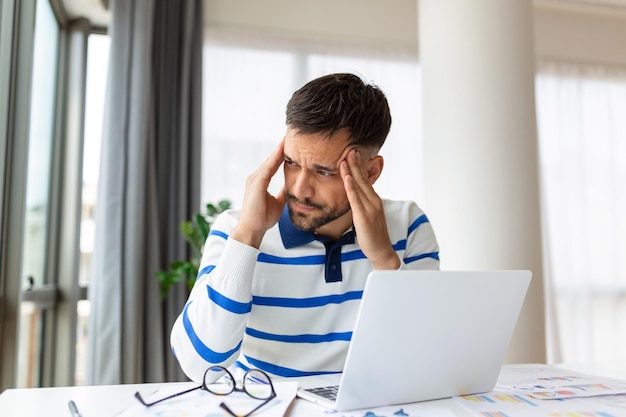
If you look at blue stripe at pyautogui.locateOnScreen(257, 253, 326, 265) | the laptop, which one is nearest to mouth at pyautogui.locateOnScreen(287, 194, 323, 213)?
blue stripe at pyautogui.locateOnScreen(257, 253, 326, 265)

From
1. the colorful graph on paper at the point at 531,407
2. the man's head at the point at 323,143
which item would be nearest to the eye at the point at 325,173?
the man's head at the point at 323,143

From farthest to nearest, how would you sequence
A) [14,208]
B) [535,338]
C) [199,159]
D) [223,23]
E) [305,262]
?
[223,23], [199,159], [535,338], [14,208], [305,262]

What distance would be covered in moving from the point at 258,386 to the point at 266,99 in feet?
8.71

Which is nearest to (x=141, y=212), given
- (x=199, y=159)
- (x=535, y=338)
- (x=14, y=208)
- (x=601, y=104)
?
(x=199, y=159)

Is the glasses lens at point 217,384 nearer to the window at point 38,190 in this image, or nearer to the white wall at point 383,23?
the window at point 38,190

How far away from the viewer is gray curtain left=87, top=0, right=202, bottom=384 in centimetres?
261

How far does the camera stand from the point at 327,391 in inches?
35.2

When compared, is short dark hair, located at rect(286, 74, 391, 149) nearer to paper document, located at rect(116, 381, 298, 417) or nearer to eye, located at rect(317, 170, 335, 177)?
eye, located at rect(317, 170, 335, 177)

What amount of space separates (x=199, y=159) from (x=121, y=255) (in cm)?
75

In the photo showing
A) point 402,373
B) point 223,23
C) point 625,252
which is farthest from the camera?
point 625,252

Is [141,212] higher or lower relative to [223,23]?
lower

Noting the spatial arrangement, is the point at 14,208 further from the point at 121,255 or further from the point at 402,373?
the point at 402,373

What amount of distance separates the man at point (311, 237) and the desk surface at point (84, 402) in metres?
0.25

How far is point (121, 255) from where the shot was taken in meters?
2.65
